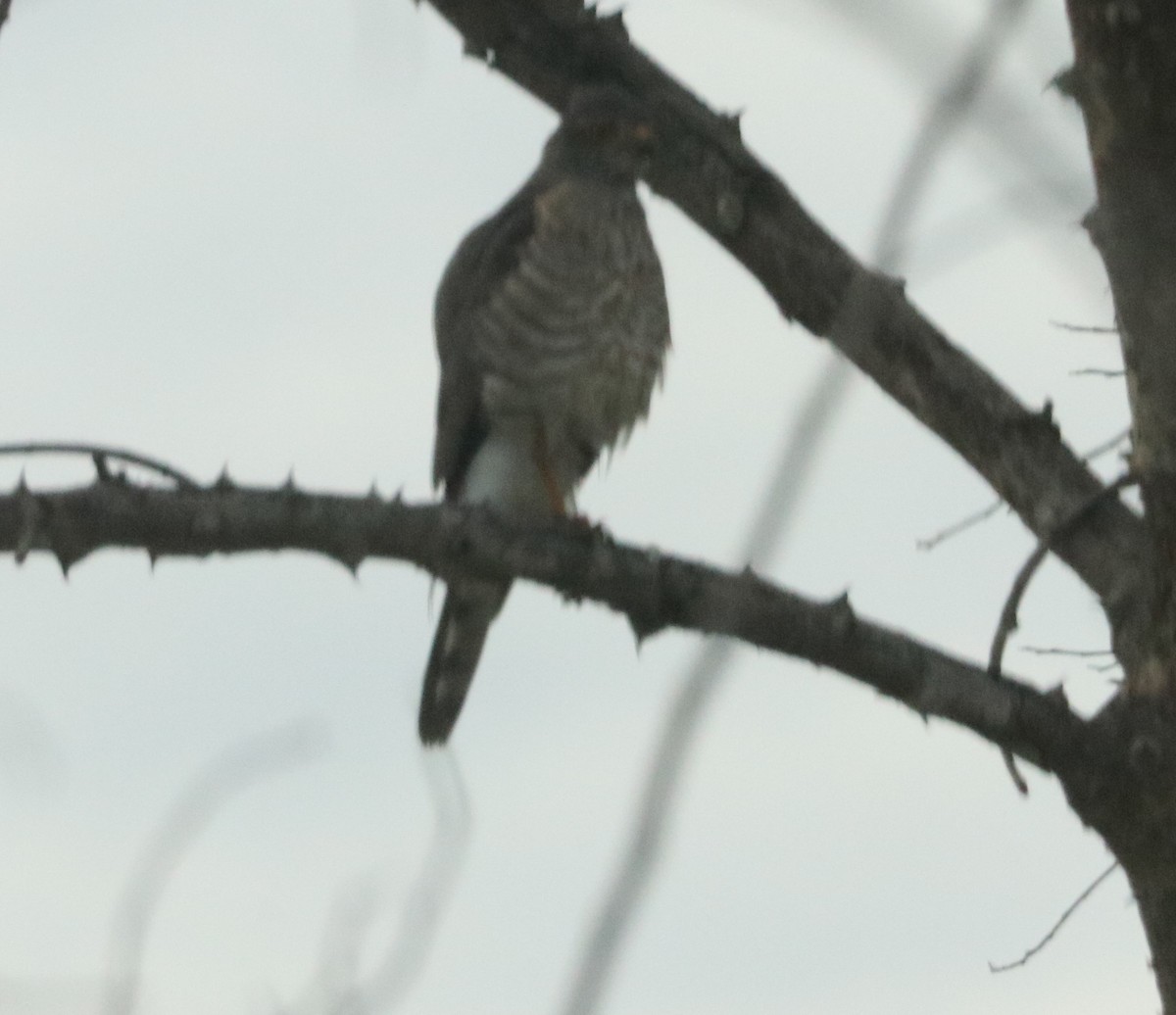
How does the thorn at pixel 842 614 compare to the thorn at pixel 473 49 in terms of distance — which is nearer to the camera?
the thorn at pixel 842 614

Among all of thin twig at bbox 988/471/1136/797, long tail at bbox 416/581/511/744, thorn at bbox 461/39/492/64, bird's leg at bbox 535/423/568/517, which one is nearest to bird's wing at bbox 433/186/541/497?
bird's leg at bbox 535/423/568/517

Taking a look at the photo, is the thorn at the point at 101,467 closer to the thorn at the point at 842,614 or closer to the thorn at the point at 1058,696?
the thorn at the point at 842,614

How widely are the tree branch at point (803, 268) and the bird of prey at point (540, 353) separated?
63 centimetres

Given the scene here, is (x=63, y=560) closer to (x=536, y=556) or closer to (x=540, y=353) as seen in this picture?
(x=536, y=556)

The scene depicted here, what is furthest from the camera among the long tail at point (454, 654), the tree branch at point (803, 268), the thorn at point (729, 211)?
the long tail at point (454, 654)

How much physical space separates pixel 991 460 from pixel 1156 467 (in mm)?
859

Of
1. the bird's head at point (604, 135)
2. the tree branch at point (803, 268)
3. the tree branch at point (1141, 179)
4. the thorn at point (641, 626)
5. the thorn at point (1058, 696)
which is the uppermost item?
the bird's head at point (604, 135)

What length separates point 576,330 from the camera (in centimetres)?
507

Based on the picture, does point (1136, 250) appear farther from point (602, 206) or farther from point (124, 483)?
point (602, 206)

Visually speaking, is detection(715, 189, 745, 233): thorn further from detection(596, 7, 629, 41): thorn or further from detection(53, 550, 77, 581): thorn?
detection(53, 550, 77, 581): thorn

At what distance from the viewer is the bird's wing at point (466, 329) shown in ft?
16.9

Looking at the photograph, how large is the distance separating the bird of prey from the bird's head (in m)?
0.01

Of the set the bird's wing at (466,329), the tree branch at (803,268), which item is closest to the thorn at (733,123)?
the tree branch at (803,268)

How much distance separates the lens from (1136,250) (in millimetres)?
2475
